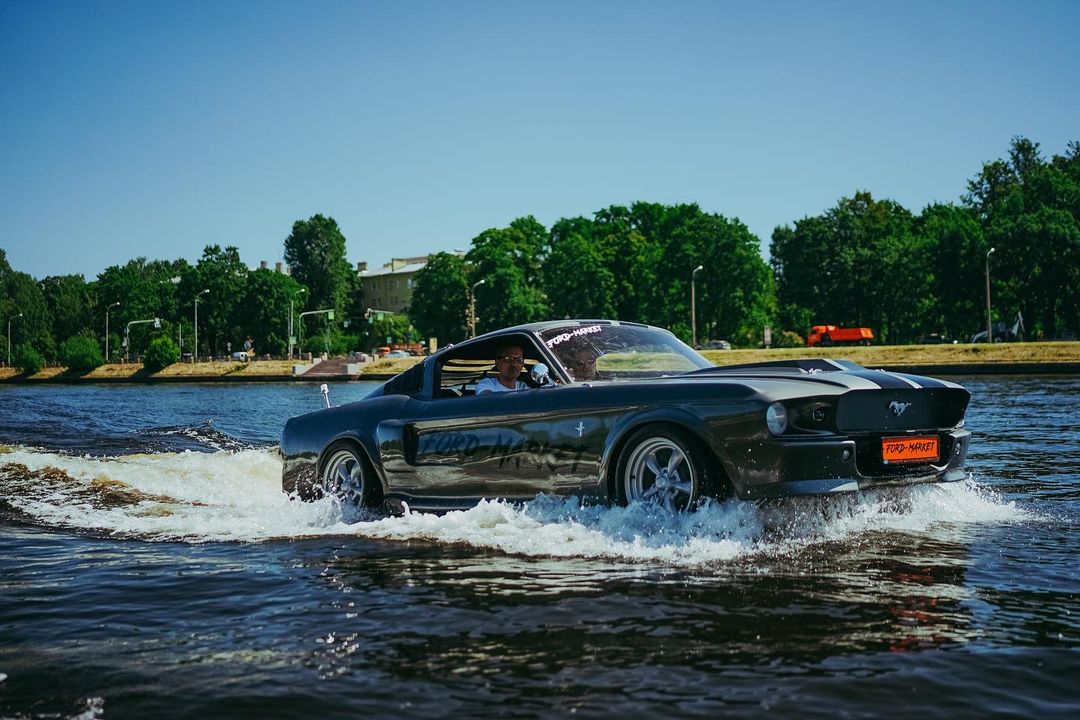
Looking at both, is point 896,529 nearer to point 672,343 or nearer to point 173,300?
point 672,343

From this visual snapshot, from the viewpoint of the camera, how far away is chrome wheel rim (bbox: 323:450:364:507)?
8586 millimetres

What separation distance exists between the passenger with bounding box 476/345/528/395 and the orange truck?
266ft

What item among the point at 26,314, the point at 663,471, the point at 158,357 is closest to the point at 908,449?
the point at 663,471

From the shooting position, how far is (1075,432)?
15.8 meters

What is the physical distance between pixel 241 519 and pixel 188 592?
128 inches

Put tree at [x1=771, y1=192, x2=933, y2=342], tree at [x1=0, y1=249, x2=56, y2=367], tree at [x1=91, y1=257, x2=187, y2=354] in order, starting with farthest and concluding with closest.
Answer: tree at [x1=0, y1=249, x2=56, y2=367], tree at [x1=91, y1=257, x2=187, y2=354], tree at [x1=771, y1=192, x2=933, y2=342]

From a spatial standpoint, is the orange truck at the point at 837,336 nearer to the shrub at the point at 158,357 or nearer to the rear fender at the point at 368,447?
the shrub at the point at 158,357

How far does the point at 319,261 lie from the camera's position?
449ft

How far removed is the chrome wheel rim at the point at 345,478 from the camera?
8.59m

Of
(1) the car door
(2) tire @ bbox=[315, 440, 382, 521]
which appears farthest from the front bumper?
(2) tire @ bbox=[315, 440, 382, 521]

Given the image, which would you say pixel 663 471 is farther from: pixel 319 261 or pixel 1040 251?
pixel 319 261

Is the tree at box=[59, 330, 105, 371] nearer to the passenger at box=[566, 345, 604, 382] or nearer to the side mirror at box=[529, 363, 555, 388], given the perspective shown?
the passenger at box=[566, 345, 604, 382]

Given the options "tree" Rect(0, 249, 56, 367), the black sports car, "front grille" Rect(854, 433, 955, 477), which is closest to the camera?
the black sports car

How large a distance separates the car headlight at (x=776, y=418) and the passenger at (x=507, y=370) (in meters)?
2.39
